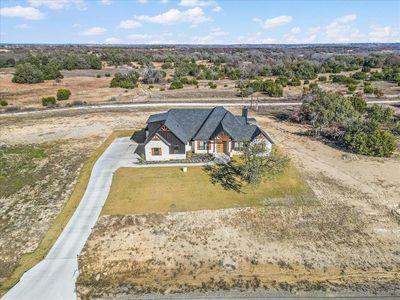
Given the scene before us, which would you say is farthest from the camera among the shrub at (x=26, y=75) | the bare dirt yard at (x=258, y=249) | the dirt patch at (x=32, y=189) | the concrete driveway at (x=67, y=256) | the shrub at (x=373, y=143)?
the shrub at (x=26, y=75)

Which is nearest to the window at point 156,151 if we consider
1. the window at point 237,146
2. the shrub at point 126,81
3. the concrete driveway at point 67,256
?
the concrete driveway at point 67,256

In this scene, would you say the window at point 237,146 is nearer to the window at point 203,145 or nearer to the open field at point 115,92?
the window at point 203,145

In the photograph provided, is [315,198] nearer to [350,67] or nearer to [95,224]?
[95,224]

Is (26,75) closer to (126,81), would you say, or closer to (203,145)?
(126,81)

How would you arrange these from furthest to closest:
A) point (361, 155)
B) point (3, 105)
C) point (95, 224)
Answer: point (3, 105) → point (361, 155) → point (95, 224)

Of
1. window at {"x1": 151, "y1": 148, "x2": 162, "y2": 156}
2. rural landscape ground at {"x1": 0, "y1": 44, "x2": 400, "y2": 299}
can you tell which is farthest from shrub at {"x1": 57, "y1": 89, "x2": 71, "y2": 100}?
window at {"x1": 151, "y1": 148, "x2": 162, "y2": 156}

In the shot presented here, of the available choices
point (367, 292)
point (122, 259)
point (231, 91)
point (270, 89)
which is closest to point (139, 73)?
point (231, 91)

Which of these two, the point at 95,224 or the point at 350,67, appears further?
the point at 350,67
